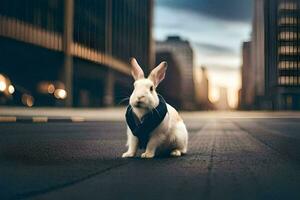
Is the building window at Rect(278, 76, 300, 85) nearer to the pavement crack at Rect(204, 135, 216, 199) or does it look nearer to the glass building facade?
the glass building facade

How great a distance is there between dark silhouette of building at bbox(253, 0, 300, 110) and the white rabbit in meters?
102

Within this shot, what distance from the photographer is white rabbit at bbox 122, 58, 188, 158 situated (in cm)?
761

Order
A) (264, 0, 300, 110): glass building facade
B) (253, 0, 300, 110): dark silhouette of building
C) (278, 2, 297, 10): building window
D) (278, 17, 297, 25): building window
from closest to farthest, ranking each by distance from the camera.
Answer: (253, 0, 300, 110): dark silhouette of building
(264, 0, 300, 110): glass building facade
(278, 2, 297, 10): building window
(278, 17, 297, 25): building window

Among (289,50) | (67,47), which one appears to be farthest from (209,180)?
(289,50)

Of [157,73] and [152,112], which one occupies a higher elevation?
[157,73]

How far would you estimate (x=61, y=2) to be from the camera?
2158 inches

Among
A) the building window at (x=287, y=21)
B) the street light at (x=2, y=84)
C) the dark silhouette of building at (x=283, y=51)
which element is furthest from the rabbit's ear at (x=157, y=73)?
the building window at (x=287, y=21)

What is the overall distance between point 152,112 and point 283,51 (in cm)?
10991

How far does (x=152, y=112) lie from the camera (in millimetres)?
7887

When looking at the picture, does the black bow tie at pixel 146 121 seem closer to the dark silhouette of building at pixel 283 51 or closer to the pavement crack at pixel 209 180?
the pavement crack at pixel 209 180

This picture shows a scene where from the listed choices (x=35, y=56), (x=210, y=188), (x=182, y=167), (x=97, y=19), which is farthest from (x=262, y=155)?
(x=97, y=19)

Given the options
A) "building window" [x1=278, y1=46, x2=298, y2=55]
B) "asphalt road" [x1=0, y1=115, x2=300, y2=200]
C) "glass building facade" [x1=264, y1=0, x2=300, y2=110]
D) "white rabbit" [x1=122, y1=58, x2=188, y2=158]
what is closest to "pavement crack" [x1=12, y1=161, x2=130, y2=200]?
"asphalt road" [x1=0, y1=115, x2=300, y2=200]

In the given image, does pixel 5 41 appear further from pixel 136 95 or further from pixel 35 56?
pixel 136 95

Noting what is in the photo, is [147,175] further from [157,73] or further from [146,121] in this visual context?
[157,73]
